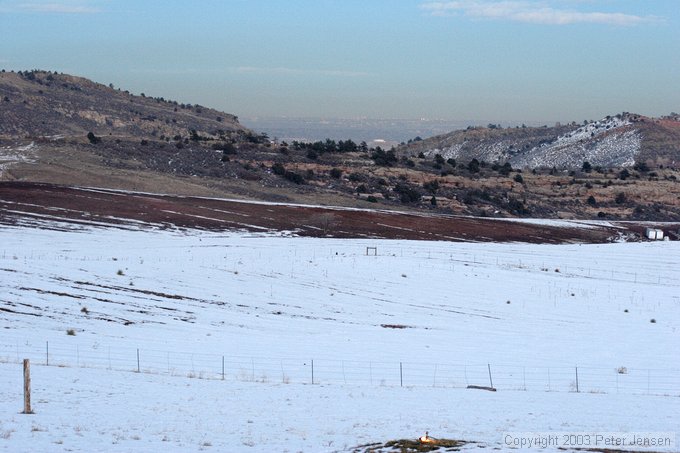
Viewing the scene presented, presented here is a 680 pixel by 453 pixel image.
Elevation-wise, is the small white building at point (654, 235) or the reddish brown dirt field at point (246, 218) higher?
the reddish brown dirt field at point (246, 218)

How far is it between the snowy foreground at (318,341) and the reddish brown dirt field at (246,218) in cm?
312

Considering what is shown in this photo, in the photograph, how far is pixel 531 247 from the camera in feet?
160

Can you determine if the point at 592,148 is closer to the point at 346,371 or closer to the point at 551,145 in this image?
the point at 551,145

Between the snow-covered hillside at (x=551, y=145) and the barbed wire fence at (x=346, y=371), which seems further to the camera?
the snow-covered hillside at (x=551, y=145)

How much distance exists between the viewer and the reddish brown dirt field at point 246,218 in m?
48.1

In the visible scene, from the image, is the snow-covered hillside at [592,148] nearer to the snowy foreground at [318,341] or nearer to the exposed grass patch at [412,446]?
the snowy foreground at [318,341]

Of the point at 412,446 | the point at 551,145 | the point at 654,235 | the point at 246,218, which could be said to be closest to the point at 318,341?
the point at 412,446

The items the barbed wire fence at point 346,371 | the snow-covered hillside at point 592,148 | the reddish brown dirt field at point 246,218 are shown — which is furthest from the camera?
the snow-covered hillside at point 592,148

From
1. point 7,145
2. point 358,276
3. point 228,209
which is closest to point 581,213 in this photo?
point 228,209

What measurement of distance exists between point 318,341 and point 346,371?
13.8ft

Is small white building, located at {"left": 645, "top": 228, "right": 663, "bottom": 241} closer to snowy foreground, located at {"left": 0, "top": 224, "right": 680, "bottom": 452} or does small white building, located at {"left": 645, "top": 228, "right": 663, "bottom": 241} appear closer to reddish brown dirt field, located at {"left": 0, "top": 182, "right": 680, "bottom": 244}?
reddish brown dirt field, located at {"left": 0, "top": 182, "right": 680, "bottom": 244}

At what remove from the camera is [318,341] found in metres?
26.3

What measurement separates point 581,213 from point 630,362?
5113cm

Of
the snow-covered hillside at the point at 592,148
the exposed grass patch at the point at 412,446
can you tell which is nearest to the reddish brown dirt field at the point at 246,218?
the exposed grass patch at the point at 412,446
